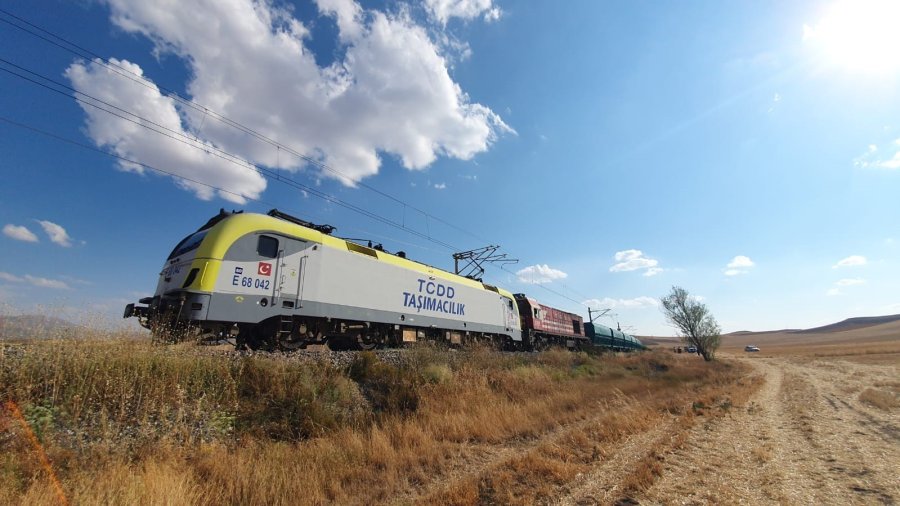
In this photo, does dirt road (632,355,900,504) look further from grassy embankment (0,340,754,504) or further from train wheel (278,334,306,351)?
train wheel (278,334,306,351)

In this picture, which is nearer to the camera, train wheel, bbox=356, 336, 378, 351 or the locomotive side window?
the locomotive side window

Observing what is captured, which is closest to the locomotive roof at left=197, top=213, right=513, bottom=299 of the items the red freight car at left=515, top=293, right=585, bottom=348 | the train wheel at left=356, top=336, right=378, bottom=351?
the train wheel at left=356, top=336, right=378, bottom=351

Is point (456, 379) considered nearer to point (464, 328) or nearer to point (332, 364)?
point (332, 364)

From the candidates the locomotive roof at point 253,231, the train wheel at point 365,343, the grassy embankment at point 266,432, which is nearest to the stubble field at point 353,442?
the grassy embankment at point 266,432

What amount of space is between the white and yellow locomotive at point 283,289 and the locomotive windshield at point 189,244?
0.12 feet

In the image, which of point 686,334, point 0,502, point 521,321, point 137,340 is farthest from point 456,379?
point 686,334

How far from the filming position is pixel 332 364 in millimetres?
9086

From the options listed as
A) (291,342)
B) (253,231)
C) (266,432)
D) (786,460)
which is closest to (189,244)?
(253,231)

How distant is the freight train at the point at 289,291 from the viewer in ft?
29.2

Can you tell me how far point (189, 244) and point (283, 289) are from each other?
2.83 metres

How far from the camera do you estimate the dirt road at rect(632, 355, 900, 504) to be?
15.7 ft

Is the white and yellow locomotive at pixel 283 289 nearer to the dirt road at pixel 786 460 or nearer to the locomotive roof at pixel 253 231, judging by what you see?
the locomotive roof at pixel 253 231

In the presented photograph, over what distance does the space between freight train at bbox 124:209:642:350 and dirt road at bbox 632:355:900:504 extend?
30.5 ft

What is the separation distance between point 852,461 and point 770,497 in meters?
3.54
